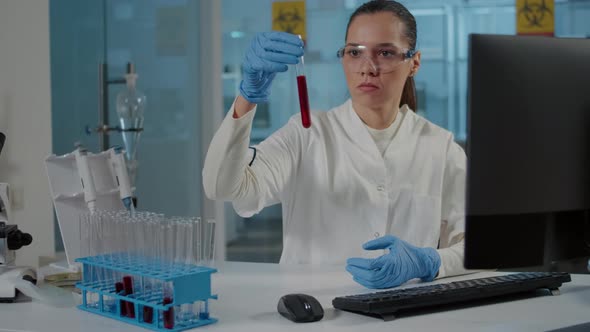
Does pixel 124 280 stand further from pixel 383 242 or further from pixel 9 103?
pixel 9 103

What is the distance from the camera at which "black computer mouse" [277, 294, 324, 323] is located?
1.23 m

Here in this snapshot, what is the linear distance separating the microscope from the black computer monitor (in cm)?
88

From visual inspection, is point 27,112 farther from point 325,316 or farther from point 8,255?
point 325,316

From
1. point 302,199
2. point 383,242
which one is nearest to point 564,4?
point 302,199

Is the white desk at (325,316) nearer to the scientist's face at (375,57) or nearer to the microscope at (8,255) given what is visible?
the microscope at (8,255)

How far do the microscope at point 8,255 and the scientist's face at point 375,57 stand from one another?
3.15 ft

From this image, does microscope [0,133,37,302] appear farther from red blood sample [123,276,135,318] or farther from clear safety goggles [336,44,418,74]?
clear safety goggles [336,44,418,74]

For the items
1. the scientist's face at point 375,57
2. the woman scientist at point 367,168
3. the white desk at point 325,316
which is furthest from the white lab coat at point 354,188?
the white desk at point 325,316

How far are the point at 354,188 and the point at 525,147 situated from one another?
0.98 meters

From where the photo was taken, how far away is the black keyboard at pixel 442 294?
1.27 m

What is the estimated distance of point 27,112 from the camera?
2674 millimetres

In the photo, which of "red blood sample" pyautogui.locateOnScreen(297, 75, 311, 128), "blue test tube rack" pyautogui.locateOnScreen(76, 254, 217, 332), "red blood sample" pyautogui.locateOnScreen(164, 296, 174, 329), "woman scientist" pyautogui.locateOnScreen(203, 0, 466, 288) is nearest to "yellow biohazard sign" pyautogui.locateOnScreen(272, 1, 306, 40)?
"woman scientist" pyautogui.locateOnScreen(203, 0, 466, 288)

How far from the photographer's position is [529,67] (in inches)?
45.1

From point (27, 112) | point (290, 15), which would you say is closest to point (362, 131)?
point (27, 112)
